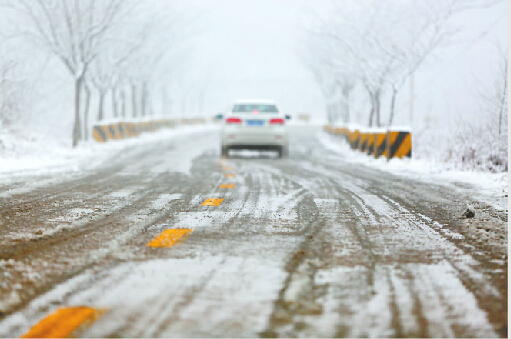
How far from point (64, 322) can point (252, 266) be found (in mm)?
1471

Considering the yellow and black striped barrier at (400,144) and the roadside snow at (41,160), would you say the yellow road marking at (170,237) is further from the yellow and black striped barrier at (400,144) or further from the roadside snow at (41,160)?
the yellow and black striped barrier at (400,144)

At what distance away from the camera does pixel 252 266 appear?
13.7ft

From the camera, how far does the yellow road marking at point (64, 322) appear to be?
9.54 feet

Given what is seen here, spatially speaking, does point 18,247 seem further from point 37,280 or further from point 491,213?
point 491,213

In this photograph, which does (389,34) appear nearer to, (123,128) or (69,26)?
(69,26)

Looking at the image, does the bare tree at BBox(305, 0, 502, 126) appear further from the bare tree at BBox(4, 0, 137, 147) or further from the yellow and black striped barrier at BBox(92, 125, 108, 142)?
the yellow and black striped barrier at BBox(92, 125, 108, 142)

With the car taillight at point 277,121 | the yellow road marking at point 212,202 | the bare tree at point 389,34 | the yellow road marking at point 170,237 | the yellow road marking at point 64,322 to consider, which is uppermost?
the bare tree at point 389,34

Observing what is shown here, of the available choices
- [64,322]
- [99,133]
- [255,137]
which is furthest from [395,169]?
[99,133]

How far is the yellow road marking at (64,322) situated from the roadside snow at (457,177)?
5.44 m

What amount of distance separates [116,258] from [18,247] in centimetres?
96

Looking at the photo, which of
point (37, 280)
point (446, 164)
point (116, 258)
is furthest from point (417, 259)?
point (446, 164)

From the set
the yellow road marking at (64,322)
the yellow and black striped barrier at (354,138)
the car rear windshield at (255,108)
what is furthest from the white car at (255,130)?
the yellow road marking at (64,322)

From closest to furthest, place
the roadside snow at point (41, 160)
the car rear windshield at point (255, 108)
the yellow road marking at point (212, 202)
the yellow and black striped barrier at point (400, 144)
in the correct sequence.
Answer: the yellow road marking at point (212, 202) → the roadside snow at point (41, 160) → the yellow and black striped barrier at point (400, 144) → the car rear windshield at point (255, 108)

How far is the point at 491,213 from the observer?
6.74 metres
